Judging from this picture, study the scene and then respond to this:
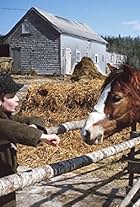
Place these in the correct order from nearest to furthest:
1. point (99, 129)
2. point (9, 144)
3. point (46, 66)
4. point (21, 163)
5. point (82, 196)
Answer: point (9, 144)
point (99, 129)
point (82, 196)
point (21, 163)
point (46, 66)

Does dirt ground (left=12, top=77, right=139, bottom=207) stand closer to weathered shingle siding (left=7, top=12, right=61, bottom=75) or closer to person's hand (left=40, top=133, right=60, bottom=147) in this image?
person's hand (left=40, top=133, right=60, bottom=147)

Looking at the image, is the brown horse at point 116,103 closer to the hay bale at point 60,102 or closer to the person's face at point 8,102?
the person's face at point 8,102

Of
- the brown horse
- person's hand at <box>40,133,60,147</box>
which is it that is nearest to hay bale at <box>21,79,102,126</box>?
the brown horse

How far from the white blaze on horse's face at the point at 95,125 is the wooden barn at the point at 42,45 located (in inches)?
944

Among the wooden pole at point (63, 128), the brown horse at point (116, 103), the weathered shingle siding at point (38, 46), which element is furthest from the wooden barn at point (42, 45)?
the brown horse at point (116, 103)

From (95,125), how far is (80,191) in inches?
72.3

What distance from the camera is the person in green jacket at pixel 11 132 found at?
2260 millimetres

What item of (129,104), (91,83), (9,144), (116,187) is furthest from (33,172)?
(91,83)

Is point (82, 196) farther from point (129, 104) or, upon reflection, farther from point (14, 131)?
point (14, 131)

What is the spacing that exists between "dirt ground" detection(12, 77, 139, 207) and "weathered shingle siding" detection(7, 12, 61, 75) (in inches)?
884

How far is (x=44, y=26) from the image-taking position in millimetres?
29250

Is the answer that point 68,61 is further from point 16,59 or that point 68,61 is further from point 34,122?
point 34,122

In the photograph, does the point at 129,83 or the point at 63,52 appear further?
the point at 63,52

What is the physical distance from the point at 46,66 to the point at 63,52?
5.03ft
